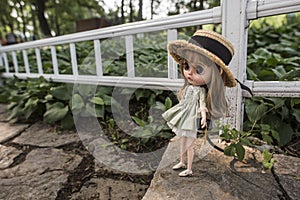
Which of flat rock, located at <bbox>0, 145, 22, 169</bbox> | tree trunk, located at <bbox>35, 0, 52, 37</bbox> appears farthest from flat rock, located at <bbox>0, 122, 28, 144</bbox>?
tree trunk, located at <bbox>35, 0, 52, 37</bbox>

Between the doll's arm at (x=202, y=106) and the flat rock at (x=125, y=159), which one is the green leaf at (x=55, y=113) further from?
the doll's arm at (x=202, y=106)

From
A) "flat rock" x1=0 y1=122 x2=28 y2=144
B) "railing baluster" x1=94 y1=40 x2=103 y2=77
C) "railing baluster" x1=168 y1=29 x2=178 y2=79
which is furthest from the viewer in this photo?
"railing baluster" x1=94 y1=40 x2=103 y2=77

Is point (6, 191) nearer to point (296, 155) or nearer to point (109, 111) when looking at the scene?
point (109, 111)

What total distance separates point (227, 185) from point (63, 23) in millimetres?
8938

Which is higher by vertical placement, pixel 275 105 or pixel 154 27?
pixel 154 27

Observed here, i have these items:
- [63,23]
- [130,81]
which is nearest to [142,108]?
[130,81]

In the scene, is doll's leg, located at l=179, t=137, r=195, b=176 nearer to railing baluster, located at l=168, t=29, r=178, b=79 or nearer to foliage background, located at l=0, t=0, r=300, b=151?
foliage background, located at l=0, t=0, r=300, b=151

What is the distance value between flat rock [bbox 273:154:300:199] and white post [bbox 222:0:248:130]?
275 millimetres

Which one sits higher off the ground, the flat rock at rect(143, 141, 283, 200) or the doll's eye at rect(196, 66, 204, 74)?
the doll's eye at rect(196, 66, 204, 74)

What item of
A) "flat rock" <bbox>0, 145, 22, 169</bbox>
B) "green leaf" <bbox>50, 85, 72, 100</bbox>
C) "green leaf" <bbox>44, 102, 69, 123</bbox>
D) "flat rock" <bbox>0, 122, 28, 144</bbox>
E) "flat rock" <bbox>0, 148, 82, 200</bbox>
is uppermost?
"green leaf" <bbox>50, 85, 72, 100</bbox>

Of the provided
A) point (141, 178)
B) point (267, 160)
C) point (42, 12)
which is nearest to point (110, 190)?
point (141, 178)

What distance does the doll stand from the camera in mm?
797

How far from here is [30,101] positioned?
6.37 feet

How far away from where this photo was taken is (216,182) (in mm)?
920
